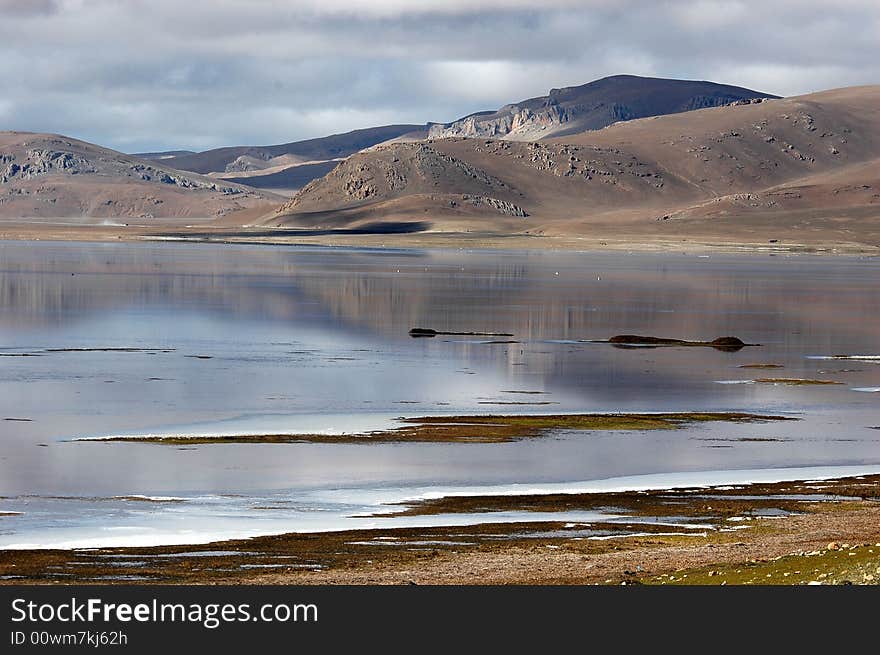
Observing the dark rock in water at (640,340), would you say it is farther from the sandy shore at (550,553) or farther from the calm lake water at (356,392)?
the sandy shore at (550,553)

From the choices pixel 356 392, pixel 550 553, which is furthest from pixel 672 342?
pixel 550 553

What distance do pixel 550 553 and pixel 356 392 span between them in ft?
62.8

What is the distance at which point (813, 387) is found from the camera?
39906 mm

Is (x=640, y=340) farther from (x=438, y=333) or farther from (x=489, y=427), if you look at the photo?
(x=489, y=427)

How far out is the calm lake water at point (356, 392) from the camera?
22.9 metres

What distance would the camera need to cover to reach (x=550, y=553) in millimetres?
18094

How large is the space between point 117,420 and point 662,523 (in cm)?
1423

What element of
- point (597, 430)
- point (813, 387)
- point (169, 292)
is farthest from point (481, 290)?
point (597, 430)

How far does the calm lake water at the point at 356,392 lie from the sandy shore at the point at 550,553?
1114mm

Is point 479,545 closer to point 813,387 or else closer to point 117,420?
point 117,420

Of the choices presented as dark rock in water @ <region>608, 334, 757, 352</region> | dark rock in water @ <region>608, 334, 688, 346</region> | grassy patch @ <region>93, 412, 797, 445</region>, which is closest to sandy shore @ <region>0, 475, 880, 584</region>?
grassy patch @ <region>93, 412, 797, 445</region>

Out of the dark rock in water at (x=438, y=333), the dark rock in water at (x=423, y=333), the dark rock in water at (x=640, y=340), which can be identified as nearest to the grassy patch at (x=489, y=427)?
the dark rock in water at (x=640, y=340)

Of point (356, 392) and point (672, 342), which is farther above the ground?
point (356, 392)

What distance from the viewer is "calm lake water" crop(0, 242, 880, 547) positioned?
75.1 feet
